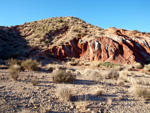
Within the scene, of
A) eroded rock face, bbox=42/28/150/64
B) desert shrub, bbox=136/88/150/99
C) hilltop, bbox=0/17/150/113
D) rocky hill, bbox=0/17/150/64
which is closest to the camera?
hilltop, bbox=0/17/150/113

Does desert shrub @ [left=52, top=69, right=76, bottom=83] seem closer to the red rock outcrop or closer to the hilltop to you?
the hilltop

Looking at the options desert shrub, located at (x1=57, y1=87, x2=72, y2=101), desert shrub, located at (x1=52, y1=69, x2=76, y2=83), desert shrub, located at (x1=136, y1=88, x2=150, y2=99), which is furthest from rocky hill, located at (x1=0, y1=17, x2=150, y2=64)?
desert shrub, located at (x1=57, y1=87, x2=72, y2=101)

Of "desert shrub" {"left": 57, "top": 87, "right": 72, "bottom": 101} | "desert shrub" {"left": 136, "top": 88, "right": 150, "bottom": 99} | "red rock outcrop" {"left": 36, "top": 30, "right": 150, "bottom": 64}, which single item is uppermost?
"red rock outcrop" {"left": 36, "top": 30, "right": 150, "bottom": 64}

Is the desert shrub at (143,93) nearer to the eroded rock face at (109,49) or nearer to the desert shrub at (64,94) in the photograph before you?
the desert shrub at (64,94)

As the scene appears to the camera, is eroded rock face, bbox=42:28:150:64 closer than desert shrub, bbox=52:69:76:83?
No

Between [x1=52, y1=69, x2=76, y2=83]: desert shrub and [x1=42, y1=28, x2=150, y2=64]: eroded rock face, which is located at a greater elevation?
[x1=42, y1=28, x2=150, y2=64]: eroded rock face

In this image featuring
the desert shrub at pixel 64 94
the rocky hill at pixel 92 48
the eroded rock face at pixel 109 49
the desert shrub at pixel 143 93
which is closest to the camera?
the desert shrub at pixel 64 94

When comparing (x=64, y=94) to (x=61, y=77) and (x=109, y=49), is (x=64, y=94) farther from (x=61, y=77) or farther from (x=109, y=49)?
(x=109, y=49)

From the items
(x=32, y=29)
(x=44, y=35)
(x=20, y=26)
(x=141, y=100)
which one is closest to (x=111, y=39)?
(x=44, y=35)

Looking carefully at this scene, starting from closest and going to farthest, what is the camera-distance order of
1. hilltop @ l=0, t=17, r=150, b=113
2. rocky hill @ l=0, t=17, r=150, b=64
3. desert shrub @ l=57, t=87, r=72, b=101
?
hilltop @ l=0, t=17, r=150, b=113
desert shrub @ l=57, t=87, r=72, b=101
rocky hill @ l=0, t=17, r=150, b=64

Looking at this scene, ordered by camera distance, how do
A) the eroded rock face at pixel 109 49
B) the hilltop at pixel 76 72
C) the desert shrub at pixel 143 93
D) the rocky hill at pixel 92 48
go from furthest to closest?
the rocky hill at pixel 92 48
the eroded rock face at pixel 109 49
the desert shrub at pixel 143 93
the hilltop at pixel 76 72

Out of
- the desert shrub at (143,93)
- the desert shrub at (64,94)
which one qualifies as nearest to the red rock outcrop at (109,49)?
the desert shrub at (143,93)

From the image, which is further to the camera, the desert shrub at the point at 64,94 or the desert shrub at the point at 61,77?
the desert shrub at the point at 61,77

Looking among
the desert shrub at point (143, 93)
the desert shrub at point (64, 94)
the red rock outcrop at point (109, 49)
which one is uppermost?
the red rock outcrop at point (109, 49)
